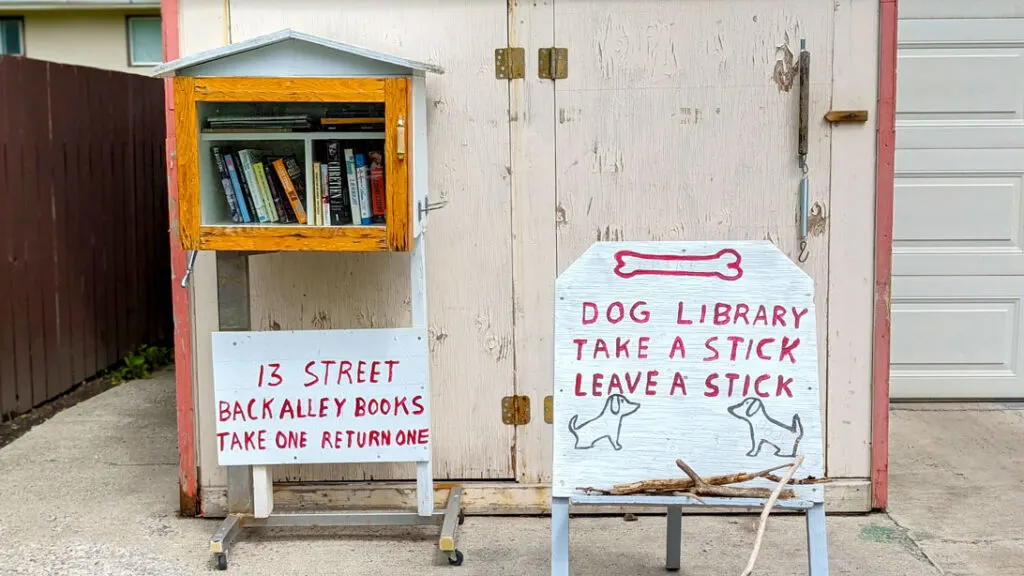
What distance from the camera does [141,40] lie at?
9523 mm

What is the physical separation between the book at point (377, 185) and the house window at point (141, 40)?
251 inches

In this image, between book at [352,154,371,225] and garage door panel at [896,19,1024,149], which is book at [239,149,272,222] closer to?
book at [352,154,371,225]

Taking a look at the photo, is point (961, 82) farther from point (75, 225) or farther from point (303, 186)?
point (75, 225)

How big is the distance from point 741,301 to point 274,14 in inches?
82.1

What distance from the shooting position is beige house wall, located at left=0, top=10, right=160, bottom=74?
9.49 m

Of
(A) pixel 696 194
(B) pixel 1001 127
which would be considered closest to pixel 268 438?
(A) pixel 696 194

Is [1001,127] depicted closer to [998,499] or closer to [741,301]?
[998,499]

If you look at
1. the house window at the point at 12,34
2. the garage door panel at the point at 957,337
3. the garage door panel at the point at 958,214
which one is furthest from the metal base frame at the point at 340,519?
the house window at the point at 12,34

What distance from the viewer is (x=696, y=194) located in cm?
420

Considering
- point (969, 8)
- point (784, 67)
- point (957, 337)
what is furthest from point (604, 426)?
point (969, 8)

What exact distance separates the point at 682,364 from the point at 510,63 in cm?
150

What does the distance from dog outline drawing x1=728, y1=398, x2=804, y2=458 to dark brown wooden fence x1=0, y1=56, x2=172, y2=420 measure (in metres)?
4.07

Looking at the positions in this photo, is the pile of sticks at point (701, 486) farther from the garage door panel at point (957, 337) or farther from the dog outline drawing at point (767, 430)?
the garage door panel at point (957, 337)

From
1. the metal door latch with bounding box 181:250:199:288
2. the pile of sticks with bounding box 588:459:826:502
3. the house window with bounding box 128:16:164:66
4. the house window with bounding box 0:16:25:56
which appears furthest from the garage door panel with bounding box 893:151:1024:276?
the house window with bounding box 0:16:25:56
